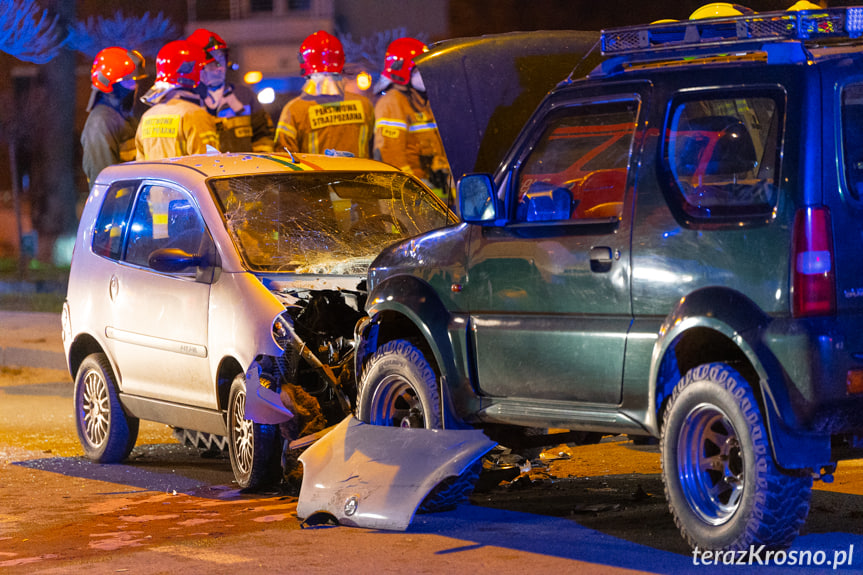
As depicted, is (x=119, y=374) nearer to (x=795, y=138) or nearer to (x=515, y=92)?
(x=515, y=92)

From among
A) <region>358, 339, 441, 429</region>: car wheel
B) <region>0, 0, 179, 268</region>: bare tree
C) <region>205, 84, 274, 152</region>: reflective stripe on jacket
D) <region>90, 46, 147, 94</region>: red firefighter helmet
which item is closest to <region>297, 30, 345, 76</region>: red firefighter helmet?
<region>205, 84, 274, 152</region>: reflective stripe on jacket

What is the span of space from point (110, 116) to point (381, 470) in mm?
8603

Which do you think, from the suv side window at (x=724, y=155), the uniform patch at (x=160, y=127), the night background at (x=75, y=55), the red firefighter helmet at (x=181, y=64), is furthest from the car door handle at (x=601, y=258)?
the night background at (x=75, y=55)

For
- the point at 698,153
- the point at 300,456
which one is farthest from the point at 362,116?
the point at 698,153

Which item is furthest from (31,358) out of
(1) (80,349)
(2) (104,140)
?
(1) (80,349)

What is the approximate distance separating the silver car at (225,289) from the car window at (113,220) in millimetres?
11

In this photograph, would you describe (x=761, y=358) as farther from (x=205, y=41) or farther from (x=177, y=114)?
(x=205, y=41)

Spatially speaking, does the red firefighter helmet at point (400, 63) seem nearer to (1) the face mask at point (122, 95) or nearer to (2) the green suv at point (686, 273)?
(1) the face mask at point (122, 95)

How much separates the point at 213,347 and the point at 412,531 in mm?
1937

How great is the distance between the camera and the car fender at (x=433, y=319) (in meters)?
7.27

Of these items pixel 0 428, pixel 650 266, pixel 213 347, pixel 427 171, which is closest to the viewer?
pixel 650 266

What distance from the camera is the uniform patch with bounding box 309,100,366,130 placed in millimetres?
13602

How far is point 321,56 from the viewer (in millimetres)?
13812

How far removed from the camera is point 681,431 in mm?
6242
